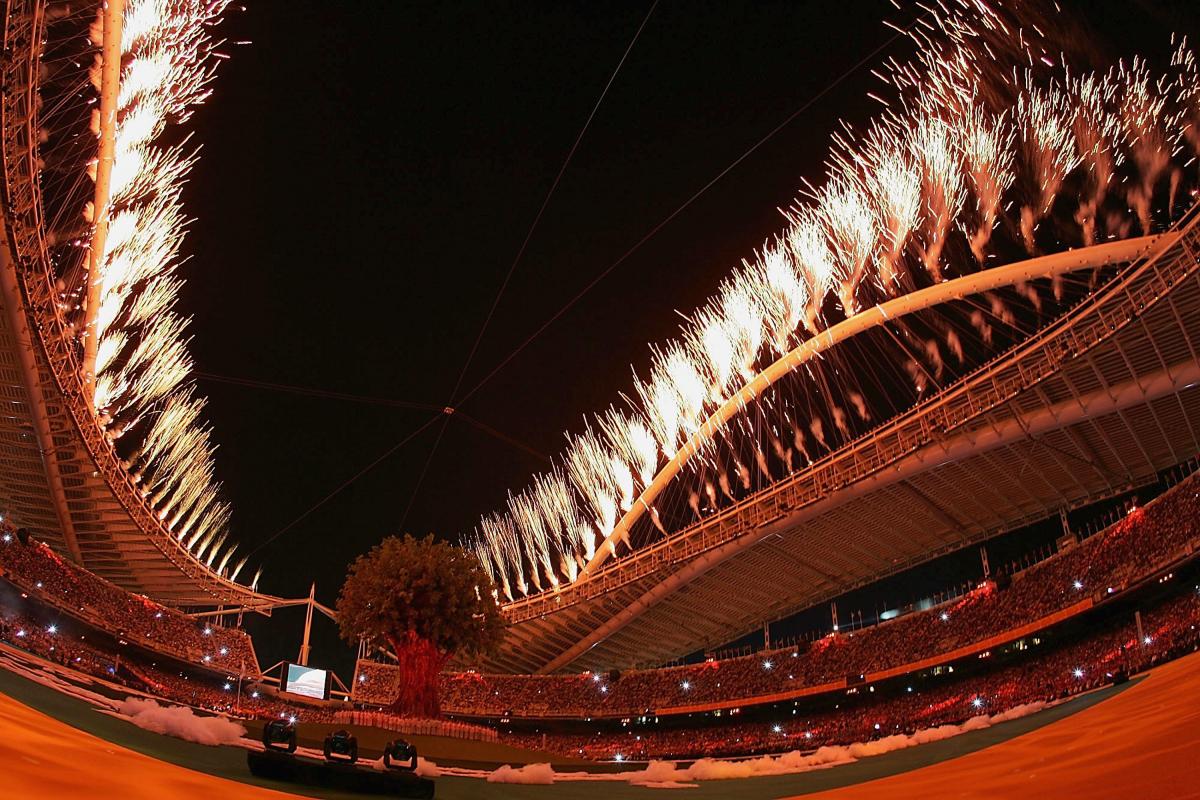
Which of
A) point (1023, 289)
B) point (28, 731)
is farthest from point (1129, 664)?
point (28, 731)

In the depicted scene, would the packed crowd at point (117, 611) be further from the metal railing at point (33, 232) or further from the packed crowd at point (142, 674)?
the metal railing at point (33, 232)

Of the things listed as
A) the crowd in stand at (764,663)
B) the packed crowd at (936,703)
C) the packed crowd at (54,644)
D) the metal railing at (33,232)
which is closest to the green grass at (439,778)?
the crowd in stand at (764,663)

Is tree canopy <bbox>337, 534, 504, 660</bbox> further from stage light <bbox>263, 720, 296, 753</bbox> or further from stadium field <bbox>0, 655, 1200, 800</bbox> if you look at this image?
stadium field <bbox>0, 655, 1200, 800</bbox>

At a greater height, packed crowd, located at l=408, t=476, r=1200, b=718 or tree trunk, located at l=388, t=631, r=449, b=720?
packed crowd, located at l=408, t=476, r=1200, b=718

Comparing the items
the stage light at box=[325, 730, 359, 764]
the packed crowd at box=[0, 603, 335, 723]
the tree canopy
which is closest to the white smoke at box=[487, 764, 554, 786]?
the stage light at box=[325, 730, 359, 764]

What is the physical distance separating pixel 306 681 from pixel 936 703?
107 ft

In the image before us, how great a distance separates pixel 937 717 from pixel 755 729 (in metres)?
11.2

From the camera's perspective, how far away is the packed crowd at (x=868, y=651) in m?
28.3

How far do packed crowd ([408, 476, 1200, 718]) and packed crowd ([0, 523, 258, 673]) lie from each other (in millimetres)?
9269

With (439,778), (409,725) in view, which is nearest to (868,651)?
(409,725)

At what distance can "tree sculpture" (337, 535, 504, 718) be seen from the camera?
22.6 m

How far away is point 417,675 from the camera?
2283cm

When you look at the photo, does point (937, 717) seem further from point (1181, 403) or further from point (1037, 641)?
point (1181, 403)

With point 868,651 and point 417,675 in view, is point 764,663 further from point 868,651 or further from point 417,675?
point 417,675
